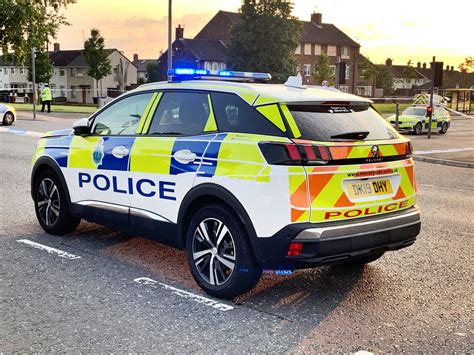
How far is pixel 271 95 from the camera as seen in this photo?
4.64m

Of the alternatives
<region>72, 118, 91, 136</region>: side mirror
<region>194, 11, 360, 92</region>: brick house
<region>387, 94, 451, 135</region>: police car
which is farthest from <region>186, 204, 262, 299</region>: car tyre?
<region>194, 11, 360, 92</region>: brick house

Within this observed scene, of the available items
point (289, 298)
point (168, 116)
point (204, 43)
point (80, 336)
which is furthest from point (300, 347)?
point (204, 43)

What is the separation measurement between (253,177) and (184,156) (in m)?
0.81

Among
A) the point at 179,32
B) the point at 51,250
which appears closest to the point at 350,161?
the point at 51,250

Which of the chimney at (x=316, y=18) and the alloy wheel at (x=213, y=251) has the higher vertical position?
the chimney at (x=316, y=18)

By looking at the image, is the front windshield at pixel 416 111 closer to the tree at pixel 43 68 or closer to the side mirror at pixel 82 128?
the side mirror at pixel 82 128

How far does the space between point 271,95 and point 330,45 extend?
91885 millimetres

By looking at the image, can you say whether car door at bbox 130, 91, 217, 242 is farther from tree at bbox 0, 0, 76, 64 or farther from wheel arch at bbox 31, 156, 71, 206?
tree at bbox 0, 0, 76, 64

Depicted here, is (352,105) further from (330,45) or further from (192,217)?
(330,45)

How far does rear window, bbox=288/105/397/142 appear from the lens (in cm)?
446

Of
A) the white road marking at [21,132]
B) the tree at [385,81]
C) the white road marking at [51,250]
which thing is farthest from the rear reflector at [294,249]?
the tree at [385,81]

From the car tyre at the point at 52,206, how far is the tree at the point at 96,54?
7007 centimetres

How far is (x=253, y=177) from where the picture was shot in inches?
170

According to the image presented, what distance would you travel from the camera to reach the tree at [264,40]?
6812cm
